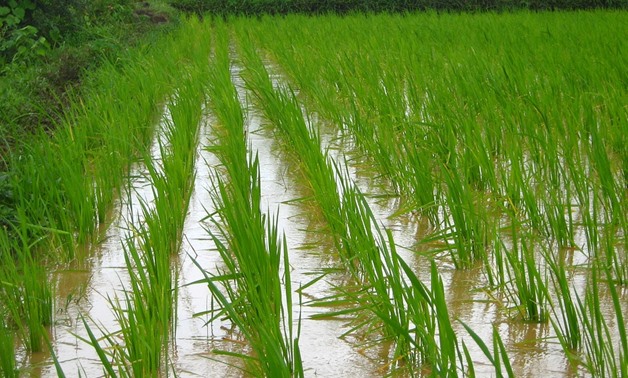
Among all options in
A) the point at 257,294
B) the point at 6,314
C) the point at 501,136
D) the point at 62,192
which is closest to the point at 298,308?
the point at 257,294

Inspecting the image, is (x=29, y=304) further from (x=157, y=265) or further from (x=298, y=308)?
(x=298, y=308)

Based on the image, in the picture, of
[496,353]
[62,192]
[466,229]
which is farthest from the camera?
[62,192]

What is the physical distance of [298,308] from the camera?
104 inches

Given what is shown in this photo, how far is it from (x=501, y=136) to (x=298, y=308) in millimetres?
1923

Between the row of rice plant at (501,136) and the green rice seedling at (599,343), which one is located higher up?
the row of rice plant at (501,136)

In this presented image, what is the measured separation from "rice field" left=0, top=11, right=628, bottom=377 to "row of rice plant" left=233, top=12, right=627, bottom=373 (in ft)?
0.06

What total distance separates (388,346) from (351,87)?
11.9 feet

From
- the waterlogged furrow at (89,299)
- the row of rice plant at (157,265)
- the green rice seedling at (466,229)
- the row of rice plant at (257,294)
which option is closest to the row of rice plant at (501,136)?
the green rice seedling at (466,229)

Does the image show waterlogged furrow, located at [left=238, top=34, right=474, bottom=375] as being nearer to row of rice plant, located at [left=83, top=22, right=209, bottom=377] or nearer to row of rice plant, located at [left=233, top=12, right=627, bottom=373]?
row of rice plant, located at [left=233, top=12, right=627, bottom=373]

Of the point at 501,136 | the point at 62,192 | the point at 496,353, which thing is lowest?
the point at 496,353

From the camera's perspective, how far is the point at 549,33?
8.55m

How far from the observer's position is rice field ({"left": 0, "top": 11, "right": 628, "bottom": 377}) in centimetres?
220

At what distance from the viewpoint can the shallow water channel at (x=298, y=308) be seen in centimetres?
225

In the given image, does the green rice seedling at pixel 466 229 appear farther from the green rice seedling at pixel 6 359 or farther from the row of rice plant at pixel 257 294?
the green rice seedling at pixel 6 359
